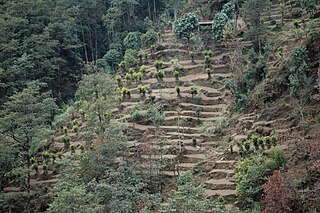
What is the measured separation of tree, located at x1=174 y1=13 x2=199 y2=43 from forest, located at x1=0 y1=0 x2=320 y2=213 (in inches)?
3.8

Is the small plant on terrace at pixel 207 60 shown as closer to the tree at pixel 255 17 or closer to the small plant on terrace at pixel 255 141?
the tree at pixel 255 17

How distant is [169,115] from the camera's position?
95.7 feet

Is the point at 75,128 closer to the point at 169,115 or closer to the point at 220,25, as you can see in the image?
the point at 169,115

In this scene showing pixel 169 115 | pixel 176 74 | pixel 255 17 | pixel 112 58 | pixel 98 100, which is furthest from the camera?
pixel 112 58

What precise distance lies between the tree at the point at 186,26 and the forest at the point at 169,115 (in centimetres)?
10

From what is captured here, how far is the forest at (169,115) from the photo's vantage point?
19.1 meters

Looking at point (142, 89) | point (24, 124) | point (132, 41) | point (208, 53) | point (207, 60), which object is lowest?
point (24, 124)

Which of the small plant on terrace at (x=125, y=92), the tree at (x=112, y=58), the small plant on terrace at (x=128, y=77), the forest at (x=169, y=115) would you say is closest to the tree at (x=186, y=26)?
the forest at (x=169, y=115)

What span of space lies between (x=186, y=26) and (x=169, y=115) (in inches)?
391

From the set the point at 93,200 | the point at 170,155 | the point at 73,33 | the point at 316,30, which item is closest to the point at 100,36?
the point at 73,33

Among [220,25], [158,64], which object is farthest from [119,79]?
[220,25]

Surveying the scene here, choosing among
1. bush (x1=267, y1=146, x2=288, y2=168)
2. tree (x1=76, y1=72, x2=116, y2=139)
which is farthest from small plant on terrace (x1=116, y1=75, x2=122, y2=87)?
bush (x1=267, y1=146, x2=288, y2=168)

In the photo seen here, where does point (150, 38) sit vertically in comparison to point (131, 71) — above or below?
above

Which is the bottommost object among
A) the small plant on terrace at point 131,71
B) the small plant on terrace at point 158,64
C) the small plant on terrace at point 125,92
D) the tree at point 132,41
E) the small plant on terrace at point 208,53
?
the small plant on terrace at point 125,92
